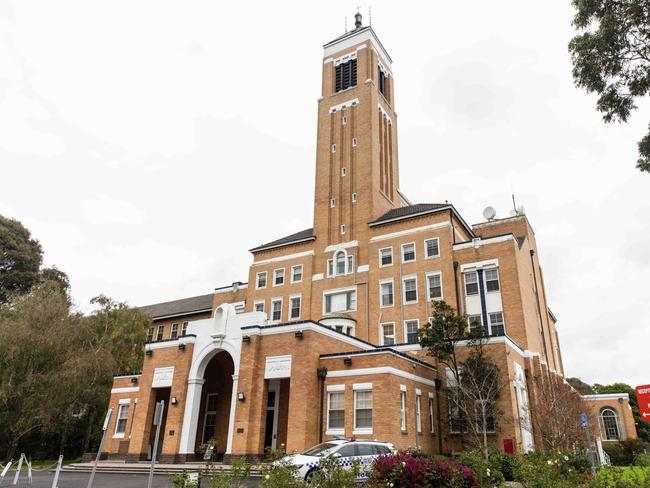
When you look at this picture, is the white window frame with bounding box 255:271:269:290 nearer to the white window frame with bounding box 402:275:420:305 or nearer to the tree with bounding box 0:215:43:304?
the white window frame with bounding box 402:275:420:305

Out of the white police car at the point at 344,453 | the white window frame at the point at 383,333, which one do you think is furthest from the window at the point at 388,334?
the white police car at the point at 344,453

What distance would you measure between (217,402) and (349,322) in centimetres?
1100

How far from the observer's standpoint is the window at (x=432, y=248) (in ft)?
117

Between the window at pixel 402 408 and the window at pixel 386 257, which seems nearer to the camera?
the window at pixel 402 408

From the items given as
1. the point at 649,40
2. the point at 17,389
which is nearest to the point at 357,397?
the point at 649,40

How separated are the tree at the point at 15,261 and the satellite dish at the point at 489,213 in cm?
4738

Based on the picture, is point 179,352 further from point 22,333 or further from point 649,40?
point 649,40

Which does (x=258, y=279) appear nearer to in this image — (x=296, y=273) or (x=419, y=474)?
(x=296, y=273)

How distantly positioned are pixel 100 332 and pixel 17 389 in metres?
9.98

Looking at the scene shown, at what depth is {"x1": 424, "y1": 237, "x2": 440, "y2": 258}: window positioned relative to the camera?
117 ft

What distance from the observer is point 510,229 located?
44.3m

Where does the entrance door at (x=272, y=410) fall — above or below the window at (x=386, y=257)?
below

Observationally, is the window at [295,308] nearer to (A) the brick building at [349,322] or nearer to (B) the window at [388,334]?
(A) the brick building at [349,322]


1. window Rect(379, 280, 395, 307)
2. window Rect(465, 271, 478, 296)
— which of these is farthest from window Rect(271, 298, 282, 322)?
window Rect(465, 271, 478, 296)
